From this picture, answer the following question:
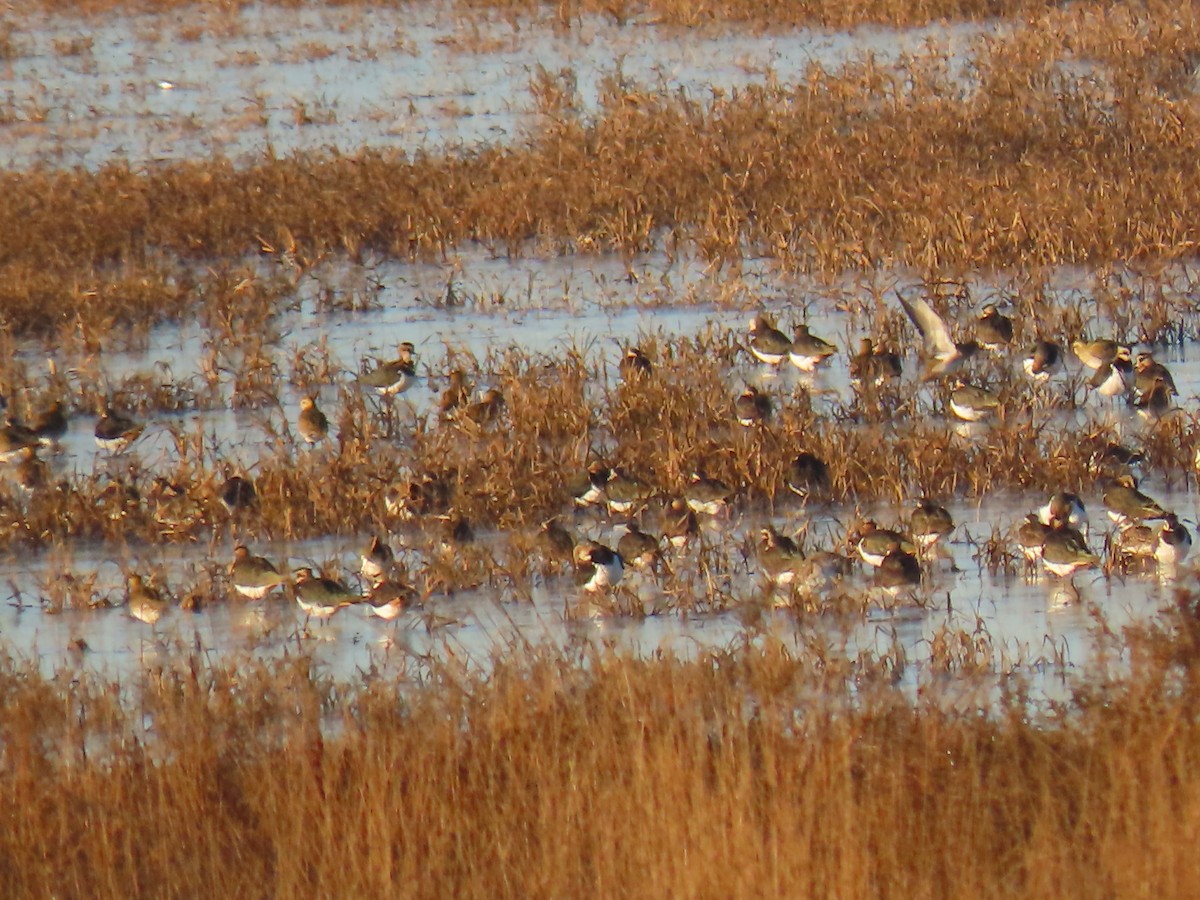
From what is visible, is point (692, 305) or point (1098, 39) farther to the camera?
point (1098, 39)

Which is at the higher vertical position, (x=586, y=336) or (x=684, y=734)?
(x=684, y=734)

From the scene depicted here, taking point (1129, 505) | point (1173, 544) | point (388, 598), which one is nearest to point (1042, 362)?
point (1129, 505)

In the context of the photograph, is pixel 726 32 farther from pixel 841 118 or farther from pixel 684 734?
pixel 684 734

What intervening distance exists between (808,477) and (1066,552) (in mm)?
1631

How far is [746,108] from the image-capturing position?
17797 millimetres

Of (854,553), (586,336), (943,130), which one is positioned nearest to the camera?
(854,553)

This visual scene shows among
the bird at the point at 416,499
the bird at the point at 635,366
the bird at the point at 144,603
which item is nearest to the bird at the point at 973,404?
the bird at the point at 635,366

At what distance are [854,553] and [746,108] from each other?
996cm

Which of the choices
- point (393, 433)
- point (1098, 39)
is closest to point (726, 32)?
point (1098, 39)

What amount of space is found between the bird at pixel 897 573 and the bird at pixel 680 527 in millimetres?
1009

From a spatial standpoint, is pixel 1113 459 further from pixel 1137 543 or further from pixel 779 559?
pixel 779 559

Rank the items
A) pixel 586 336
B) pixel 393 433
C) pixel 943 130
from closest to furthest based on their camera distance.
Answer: pixel 393 433, pixel 586 336, pixel 943 130

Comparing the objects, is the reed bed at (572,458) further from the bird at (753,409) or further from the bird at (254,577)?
the bird at (254,577)

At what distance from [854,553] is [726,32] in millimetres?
16215
